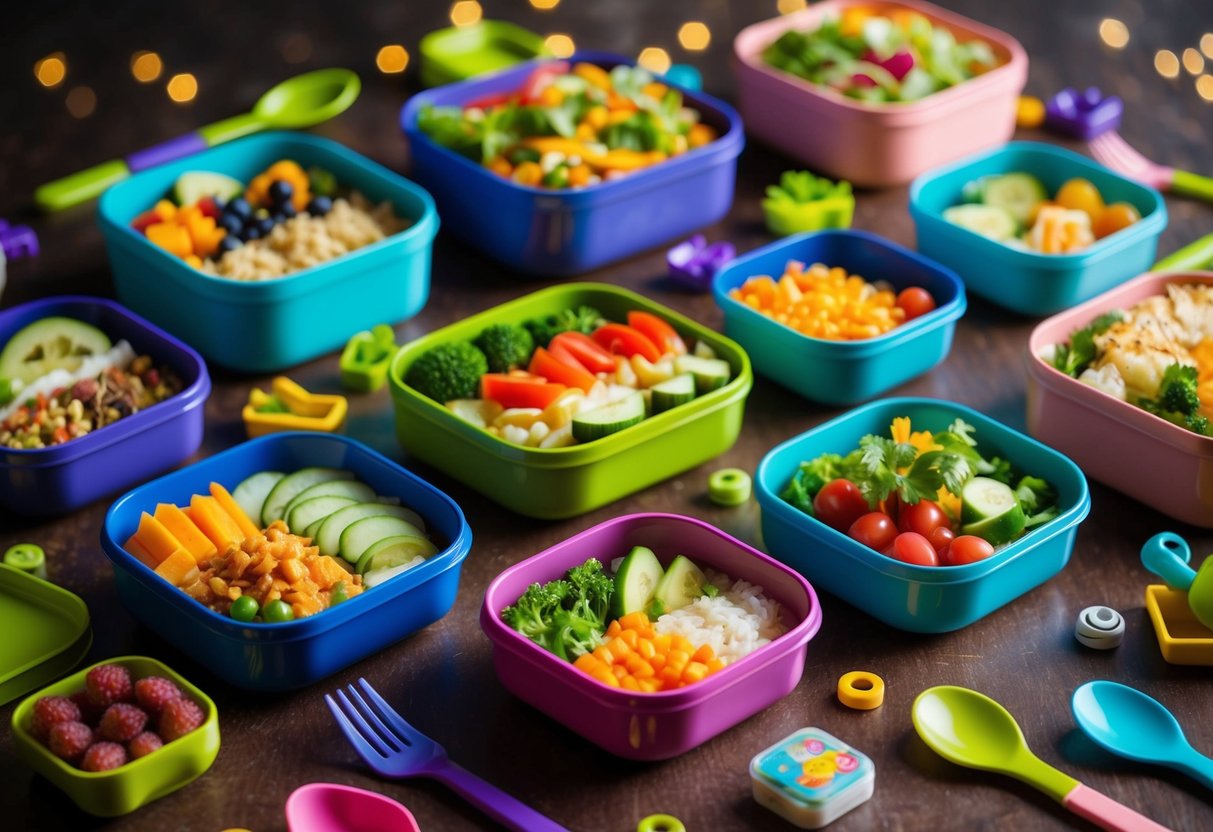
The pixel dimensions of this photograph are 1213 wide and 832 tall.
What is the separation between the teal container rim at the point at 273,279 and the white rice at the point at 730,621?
38.2 inches

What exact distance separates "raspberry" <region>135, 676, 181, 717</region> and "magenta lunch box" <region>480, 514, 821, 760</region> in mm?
399

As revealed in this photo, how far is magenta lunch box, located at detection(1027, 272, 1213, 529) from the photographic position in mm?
2373

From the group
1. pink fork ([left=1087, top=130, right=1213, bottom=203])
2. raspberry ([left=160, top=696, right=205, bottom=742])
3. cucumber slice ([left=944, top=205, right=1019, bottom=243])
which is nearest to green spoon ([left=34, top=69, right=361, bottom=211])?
cucumber slice ([left=944, top=205, right=1019, bottom=243])

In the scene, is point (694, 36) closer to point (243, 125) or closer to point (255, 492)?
point (243, 125)

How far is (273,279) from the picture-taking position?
268 cm

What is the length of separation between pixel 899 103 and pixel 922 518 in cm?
138

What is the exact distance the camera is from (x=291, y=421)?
2.59 meters

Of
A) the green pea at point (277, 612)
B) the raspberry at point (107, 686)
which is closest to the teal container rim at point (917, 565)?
the green pea at point (277, 612)

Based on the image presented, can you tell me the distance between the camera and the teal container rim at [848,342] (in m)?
2.62

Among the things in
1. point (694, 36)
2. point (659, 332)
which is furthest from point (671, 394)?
point (694, 36)

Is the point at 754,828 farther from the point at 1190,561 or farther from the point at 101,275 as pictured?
the point at 101,275

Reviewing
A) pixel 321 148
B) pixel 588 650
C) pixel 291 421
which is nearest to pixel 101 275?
pixel 321 148

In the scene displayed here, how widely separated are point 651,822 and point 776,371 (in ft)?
3.55

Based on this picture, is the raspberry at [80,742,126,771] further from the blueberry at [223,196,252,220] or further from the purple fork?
the blueberry at [223,196,252,220]
